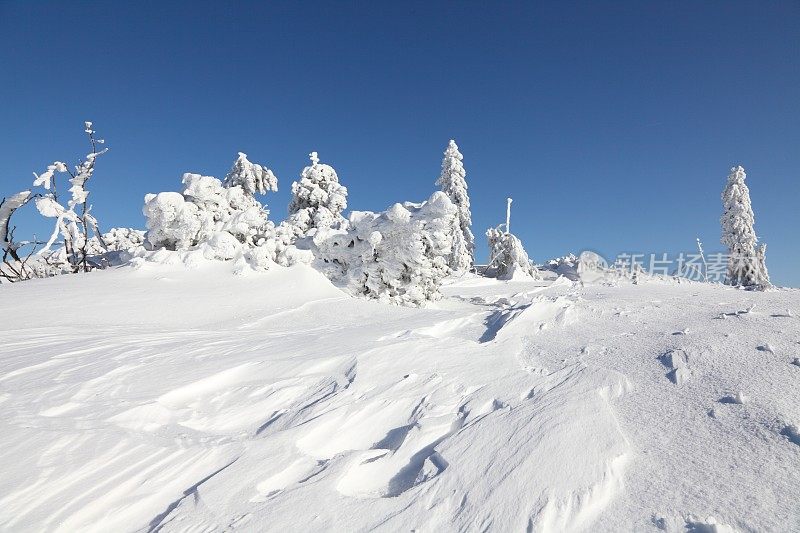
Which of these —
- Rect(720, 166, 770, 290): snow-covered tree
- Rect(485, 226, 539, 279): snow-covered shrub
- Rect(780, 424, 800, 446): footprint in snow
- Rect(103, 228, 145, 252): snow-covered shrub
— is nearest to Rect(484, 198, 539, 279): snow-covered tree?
Rect(485, 226, 539, 279): snow-covered shrub

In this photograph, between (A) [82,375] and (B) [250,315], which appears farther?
(B) [250,315]

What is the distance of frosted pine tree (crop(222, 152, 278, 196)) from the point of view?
22.1 metres

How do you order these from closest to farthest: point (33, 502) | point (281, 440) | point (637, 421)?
point (33, 502), point (637, 421), point (281, 440)

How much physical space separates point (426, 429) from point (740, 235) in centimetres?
3126

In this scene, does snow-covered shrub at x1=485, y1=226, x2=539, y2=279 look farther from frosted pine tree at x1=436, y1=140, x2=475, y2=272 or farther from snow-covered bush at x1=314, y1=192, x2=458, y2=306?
snow-covered bush at x1=314, y1=192, x2=458, y2=306

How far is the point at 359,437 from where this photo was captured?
2.57 m

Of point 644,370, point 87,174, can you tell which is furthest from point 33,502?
point 87,174

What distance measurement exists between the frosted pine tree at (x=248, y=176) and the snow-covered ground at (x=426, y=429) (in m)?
19.0

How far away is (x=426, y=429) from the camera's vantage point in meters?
2.46

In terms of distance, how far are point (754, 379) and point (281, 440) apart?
310cm

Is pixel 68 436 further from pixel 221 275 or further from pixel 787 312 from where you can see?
pixel 221 275

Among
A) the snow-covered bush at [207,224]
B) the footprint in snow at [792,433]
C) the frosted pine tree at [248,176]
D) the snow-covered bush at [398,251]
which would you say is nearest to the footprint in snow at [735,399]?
the footprint in snow at [792,433]

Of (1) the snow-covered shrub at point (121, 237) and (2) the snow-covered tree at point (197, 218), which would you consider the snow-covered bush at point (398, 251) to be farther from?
(1) the snow-covered shrub at point (121, 237)

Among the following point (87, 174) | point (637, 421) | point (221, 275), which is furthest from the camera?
point (87, 174)
